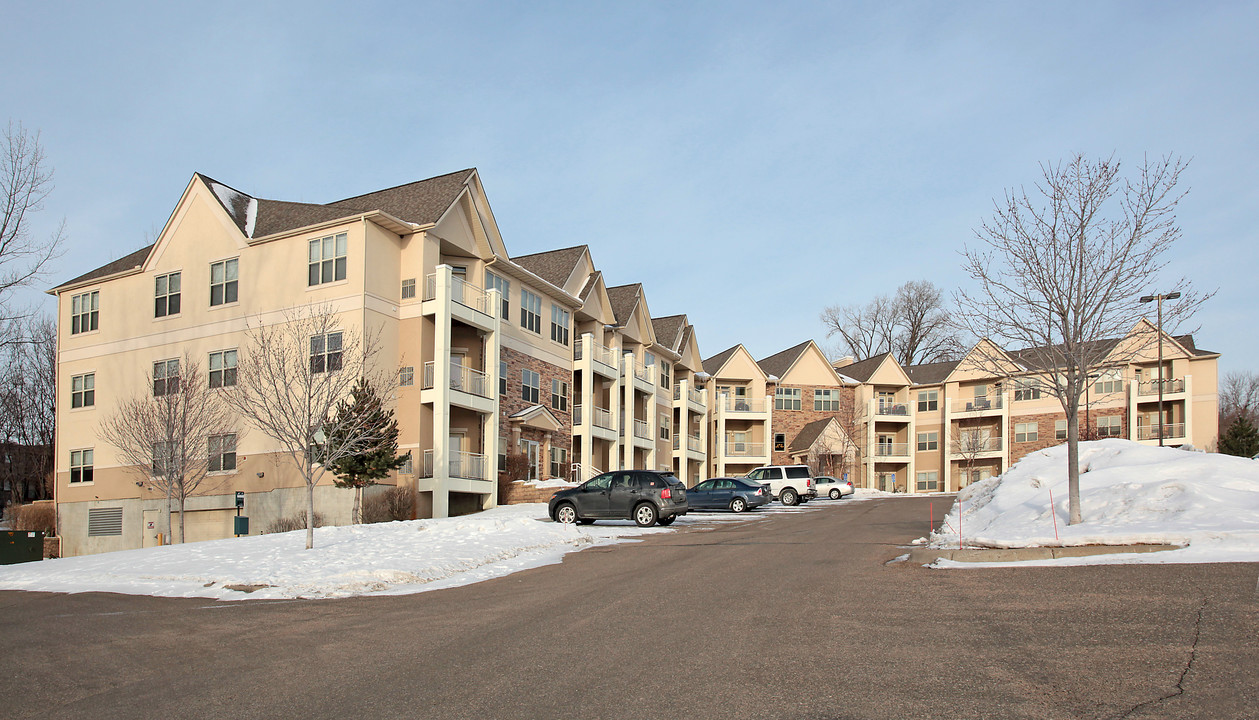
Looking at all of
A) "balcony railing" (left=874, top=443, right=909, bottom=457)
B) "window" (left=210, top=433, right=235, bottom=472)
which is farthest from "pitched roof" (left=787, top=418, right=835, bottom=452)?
"window" (left=210, top=433, right=235, bottom=472)

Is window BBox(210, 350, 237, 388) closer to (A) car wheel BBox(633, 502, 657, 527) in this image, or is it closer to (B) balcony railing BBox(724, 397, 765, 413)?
(A) car wheel BBox(633, 502, 657, 527)

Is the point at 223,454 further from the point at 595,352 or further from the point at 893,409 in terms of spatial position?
the point at 893,409

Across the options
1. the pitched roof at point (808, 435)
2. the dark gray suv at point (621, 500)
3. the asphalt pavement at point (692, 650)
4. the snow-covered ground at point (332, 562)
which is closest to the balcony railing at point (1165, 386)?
the pitched roof at point (808, 435)

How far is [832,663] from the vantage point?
7.80 m

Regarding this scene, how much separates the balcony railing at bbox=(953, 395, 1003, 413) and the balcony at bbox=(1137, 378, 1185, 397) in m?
8.83

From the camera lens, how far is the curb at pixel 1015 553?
1247 centimetres

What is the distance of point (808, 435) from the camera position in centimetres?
6412

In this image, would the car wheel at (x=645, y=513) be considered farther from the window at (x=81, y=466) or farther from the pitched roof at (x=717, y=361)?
the pitched roof at (x=717, y=361)

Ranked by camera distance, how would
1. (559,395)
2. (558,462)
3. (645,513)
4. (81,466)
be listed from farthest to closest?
(559,395) < (558,462) < (81,466) < (645,513)

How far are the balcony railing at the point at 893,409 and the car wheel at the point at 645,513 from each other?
145 ft

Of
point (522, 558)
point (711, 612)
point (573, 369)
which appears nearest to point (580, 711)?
point (711, 612)

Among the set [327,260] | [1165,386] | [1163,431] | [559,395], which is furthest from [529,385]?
[1163,431]

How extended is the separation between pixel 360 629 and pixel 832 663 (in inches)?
221

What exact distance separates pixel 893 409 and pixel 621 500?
150 ft
